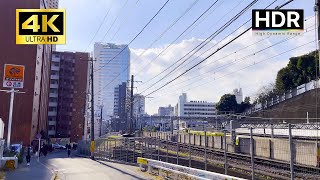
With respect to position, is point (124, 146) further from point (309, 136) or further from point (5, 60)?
point (5, 60)

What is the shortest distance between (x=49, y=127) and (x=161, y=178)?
3242 inches

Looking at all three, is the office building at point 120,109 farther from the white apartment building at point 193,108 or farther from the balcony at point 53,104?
Result: the white apartment building at point 193,108

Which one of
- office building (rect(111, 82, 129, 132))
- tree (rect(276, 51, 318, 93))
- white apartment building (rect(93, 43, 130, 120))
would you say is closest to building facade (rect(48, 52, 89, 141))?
white apartment building (rect(93, 43, 130, 120))

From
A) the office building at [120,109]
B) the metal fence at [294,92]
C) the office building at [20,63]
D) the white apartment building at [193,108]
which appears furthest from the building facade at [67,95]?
the white apartment building at [193,108]

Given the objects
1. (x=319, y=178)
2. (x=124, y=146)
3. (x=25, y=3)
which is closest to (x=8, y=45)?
(x=25, y=3)

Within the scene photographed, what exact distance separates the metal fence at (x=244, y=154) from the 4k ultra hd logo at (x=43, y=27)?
298 inches

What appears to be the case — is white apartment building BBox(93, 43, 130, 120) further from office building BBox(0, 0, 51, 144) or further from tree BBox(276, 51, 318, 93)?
tree BBox(276, 51, 318, 93)

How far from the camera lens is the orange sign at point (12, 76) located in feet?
110

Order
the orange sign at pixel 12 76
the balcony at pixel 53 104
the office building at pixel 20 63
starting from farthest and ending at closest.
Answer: the balcony at pixel 53 104, the office building at pixel 20 63, the orange sign at pixel 12 76

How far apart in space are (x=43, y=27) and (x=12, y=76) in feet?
69.5

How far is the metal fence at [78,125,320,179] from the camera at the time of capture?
13.1 metres

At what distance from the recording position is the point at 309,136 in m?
24.6

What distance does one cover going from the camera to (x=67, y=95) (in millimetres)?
99188

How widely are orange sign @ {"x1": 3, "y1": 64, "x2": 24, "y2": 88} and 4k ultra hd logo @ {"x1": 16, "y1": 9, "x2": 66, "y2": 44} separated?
64.5 ft
